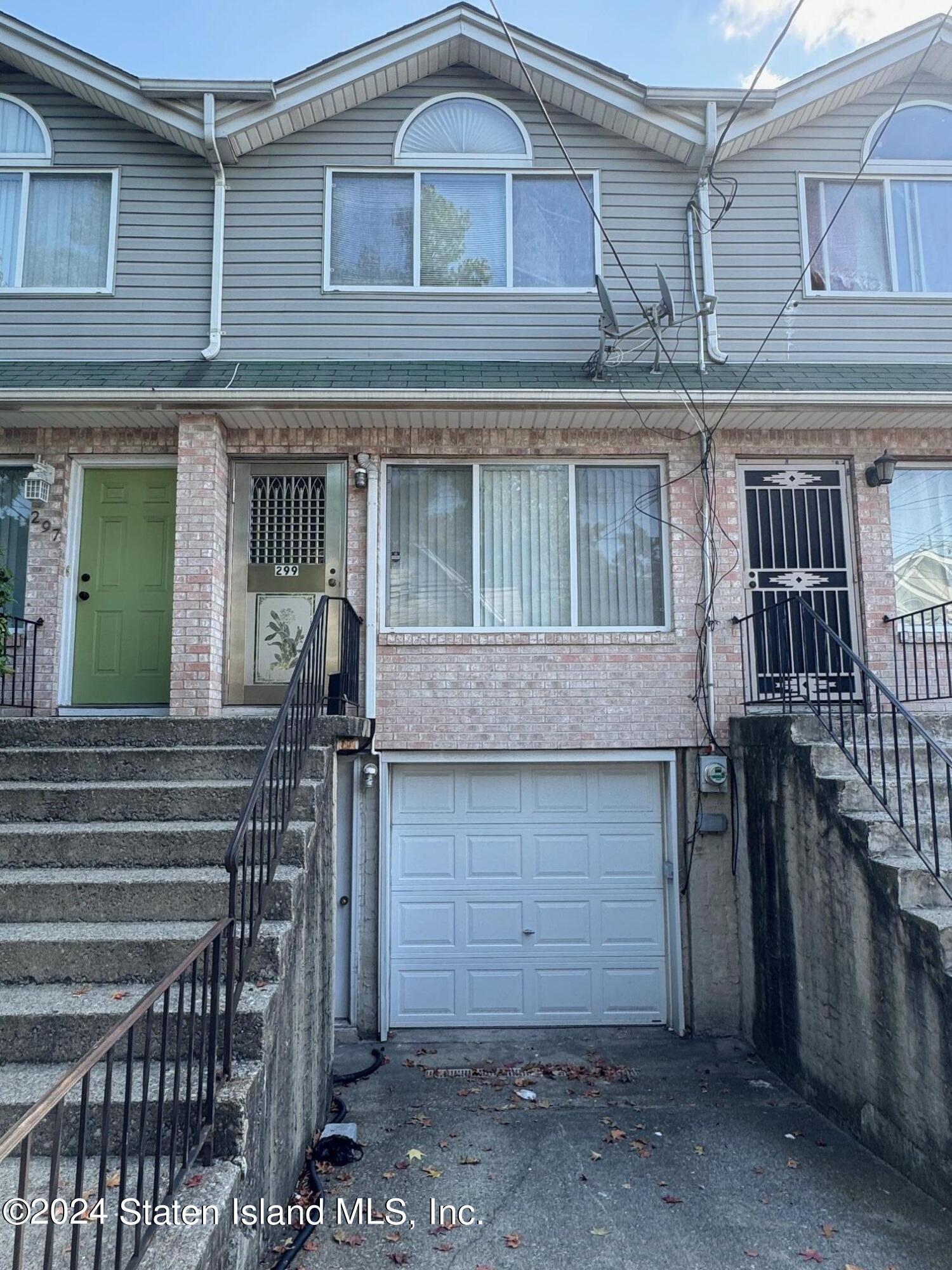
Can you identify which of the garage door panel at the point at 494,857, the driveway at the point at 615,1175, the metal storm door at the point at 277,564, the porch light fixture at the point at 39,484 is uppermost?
the porch light fixture at the point at 39,484

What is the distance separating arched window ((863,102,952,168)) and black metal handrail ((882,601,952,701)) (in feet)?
13.9

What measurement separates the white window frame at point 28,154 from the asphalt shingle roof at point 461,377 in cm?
199

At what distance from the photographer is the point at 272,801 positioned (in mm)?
4059

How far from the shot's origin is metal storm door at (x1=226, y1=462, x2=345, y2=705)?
6961 mm

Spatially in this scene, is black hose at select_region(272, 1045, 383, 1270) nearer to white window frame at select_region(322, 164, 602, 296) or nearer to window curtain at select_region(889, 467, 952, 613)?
window curtain at select_region(889, 467, 952, 613)

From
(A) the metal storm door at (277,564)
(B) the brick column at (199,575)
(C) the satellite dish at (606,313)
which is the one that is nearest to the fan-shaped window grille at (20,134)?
(B) the brick column at (199,575)

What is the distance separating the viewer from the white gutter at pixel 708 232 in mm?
7246

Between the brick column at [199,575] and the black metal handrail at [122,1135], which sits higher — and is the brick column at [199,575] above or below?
above

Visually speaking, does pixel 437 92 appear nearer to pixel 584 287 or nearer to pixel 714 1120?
pixel 584 287

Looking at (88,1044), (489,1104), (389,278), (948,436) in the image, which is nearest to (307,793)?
(88,1044)

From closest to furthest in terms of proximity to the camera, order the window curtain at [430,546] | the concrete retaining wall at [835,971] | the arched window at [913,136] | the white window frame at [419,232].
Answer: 1. the concrete retaining wall at [835,971]
2. the window curtain at [430,546]
3. the white window frame at [419,232]
4. the arched window at [913,136]

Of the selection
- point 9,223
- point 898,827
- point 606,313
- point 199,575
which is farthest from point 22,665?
point 898,827

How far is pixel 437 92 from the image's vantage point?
25.2 feet

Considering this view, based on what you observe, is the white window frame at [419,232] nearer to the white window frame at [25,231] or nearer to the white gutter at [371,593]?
the white gutter at [371,593]
